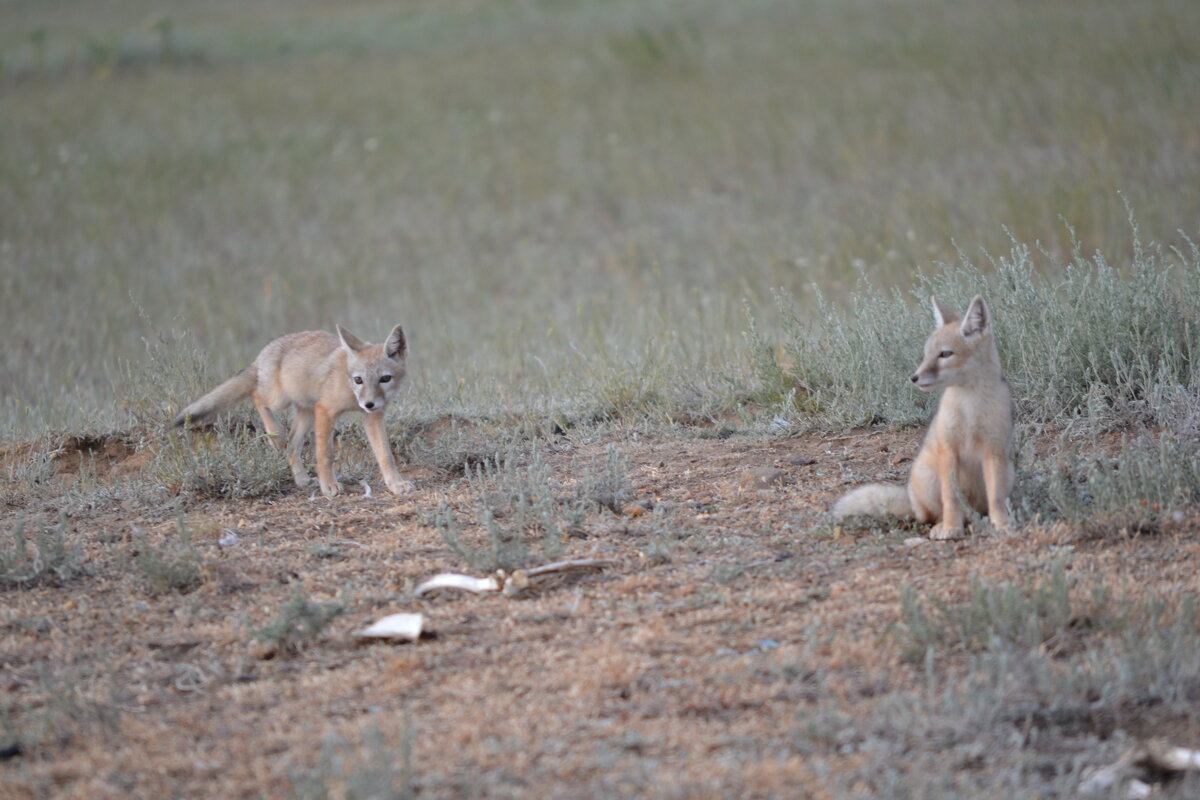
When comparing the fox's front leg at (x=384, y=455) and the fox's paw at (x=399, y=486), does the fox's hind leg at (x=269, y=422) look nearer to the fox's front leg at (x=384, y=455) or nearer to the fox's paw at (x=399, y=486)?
the fox's front leg at (x=384, y=455)

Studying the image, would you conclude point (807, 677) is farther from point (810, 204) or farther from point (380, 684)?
point (810, 204)

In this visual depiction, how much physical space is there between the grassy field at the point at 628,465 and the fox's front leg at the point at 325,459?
0.16 metres

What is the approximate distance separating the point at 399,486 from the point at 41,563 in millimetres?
1786

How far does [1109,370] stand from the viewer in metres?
6.47

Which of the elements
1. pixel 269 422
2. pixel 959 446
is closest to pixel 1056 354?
pixel 959 446

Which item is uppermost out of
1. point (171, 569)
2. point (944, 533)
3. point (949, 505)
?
point (171, 569)

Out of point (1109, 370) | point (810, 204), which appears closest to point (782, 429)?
point (1109, 370)

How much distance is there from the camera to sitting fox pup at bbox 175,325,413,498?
630 cm

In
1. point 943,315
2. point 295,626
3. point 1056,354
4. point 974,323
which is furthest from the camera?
point 1056,354

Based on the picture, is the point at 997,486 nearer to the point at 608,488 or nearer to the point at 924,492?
the point at 924,492

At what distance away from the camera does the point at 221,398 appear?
6707 millimetres

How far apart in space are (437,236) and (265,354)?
8541 mm

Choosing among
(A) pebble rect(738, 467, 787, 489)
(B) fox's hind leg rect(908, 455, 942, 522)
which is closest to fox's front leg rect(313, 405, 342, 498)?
(A) pebble rect(738, 467, 787, 489)

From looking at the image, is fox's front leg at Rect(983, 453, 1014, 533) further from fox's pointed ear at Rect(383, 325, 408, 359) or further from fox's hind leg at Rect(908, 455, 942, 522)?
fox's pointed ear at Rect(383, 325, 408, 359)
